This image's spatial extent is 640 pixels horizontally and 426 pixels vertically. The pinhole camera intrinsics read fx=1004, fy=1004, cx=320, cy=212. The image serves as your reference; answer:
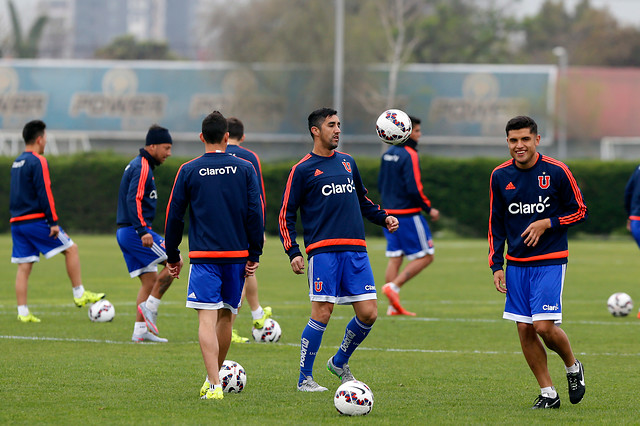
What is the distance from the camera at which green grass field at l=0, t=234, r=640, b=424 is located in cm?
761

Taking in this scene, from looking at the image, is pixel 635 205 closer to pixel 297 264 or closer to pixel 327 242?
pixel 327 242

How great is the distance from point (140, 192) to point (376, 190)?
74.4ft

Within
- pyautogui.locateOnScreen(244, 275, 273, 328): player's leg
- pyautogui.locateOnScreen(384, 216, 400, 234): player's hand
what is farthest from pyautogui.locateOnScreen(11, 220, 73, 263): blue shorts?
pyautogui.locateOnScreen(384, 216, 400, 234): player's hand

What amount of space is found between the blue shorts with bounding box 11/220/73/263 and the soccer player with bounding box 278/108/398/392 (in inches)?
225

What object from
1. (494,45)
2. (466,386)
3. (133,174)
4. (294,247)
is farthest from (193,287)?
(494,45)

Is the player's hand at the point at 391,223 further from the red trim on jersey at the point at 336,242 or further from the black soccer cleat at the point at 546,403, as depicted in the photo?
the black soccer cleat at the point at 546,403

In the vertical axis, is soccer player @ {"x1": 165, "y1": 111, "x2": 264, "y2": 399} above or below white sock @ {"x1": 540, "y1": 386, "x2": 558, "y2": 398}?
above

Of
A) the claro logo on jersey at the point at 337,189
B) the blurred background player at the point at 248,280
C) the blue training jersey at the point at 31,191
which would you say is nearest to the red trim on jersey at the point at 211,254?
the claro logo on jersey at the point at 337,189

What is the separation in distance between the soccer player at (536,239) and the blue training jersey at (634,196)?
6524 mm

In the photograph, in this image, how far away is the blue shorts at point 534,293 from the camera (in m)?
7.69

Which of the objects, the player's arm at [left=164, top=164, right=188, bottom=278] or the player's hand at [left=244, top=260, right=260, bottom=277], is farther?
the player's hand at [left=244, top=260, right=260, bottom=277]

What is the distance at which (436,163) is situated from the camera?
1335 inches

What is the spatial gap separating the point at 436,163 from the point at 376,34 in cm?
2320

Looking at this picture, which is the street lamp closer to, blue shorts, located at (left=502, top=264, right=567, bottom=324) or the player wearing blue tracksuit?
the player wearing blue tracksuit
